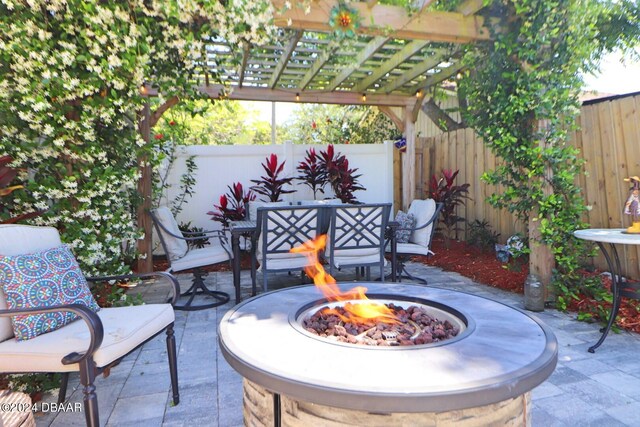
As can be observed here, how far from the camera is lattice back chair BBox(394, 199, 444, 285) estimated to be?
3.95 m

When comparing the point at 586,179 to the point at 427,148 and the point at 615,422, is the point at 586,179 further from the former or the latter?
the point at 427,148

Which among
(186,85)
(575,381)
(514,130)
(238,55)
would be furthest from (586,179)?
(186,85)

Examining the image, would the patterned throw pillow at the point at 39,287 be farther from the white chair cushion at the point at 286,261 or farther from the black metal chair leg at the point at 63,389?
the white chair cushion at the point at 286,261

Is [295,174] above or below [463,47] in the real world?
below

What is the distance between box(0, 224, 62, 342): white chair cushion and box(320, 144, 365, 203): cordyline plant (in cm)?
405

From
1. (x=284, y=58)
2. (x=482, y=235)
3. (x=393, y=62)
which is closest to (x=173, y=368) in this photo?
(x=284, y=58)

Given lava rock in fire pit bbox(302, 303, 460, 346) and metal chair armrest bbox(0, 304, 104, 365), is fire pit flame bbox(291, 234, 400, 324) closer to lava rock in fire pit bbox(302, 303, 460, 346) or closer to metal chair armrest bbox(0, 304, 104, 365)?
lava rock in fire pit bbox(302, 303, 460, 346)

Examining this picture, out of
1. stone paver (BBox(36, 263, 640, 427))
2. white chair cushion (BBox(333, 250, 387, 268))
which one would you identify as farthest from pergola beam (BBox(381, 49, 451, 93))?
stone paver (BBox(36, 263, 640, 427))

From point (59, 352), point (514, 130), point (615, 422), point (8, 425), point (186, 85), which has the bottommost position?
point (615, 422)

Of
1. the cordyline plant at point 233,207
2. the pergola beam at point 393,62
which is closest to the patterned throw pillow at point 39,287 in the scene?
the cordyline plant at point 233,207

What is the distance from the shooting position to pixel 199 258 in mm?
3520

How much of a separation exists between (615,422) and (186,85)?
300 cm

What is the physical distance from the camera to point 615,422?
1.70 m

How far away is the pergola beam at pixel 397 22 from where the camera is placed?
3045mm
